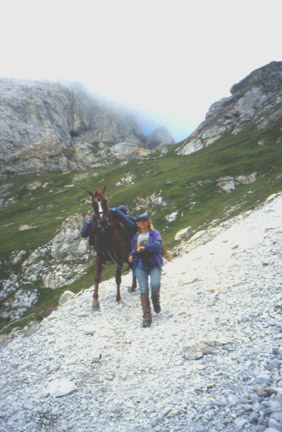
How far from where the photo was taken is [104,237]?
41.7 feet

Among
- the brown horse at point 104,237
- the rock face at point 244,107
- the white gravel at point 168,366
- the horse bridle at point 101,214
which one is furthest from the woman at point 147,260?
the rock face at point 244,107

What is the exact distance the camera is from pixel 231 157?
2579 inches

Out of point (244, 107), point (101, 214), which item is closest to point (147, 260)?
point (101, 214)

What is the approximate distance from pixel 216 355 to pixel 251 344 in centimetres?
83

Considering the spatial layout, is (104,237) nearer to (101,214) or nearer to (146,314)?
(101,214)

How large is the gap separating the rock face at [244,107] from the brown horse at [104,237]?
100 m

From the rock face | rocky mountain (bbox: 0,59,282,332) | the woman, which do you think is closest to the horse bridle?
the woman

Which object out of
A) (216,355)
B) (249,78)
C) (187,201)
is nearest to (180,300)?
(216,355)

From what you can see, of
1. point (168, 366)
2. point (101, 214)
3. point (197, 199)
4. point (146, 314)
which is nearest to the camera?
point (168, 366)

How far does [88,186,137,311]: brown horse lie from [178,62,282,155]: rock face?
100 meters

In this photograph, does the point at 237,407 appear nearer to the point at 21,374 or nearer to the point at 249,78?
the point at 21,374

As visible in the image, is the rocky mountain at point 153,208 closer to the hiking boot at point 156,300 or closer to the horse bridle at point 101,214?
the horse bridle at point 101,214

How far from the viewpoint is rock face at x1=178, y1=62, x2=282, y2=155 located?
107 meters

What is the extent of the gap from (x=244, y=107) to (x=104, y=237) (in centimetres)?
12541
